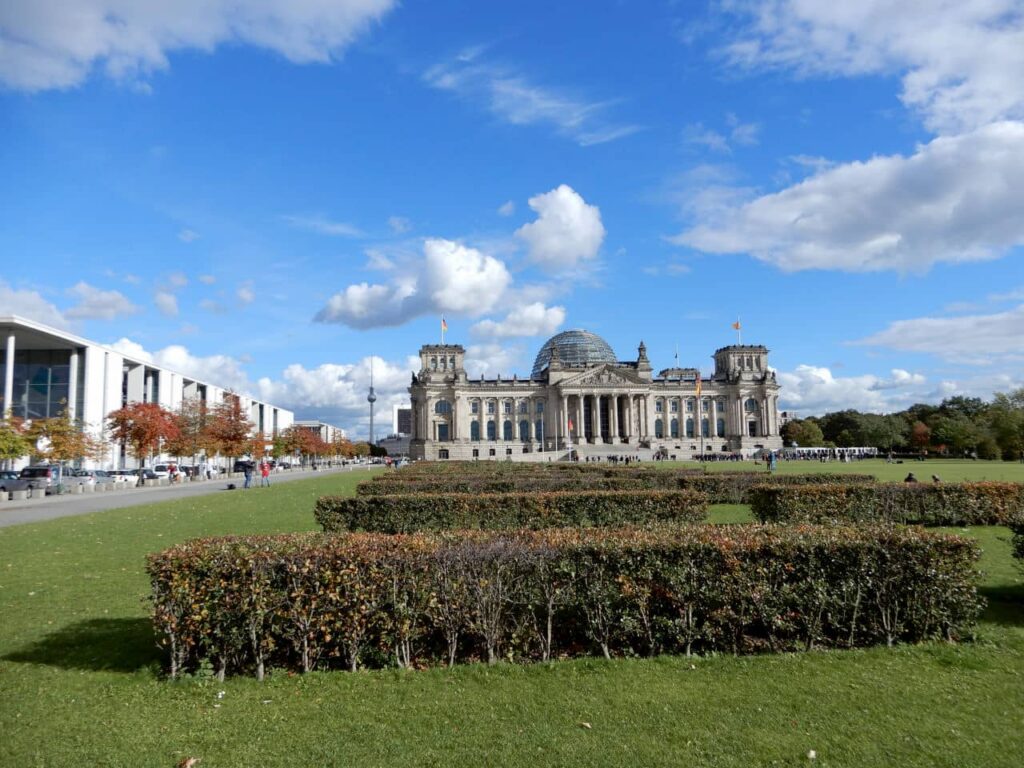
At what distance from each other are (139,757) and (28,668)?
132 inches

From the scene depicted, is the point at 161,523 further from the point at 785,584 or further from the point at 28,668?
the point at 785,584

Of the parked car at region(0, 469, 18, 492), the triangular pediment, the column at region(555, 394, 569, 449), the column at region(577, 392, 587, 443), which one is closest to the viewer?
the parked car at region(0, 469, 18, 492)

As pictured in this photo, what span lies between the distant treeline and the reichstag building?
13115mm

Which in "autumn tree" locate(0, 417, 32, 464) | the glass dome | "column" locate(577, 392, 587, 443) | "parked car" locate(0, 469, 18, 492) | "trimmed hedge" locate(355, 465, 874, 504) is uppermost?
the glass dome

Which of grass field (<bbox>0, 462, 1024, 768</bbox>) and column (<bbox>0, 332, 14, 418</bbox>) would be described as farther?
column (<bbox>0, 332, 14, 418</bbox>)

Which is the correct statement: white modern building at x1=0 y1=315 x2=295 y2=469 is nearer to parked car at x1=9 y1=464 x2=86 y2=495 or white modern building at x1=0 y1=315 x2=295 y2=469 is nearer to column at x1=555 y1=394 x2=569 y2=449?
parked car at x1=9 y1=464 x2=86 y2=495

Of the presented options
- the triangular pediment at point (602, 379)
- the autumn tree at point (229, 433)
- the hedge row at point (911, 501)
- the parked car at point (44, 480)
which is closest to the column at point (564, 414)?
the triangular pediment at point (602, 379)

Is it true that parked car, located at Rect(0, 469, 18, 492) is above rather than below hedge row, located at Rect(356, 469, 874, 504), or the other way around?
below

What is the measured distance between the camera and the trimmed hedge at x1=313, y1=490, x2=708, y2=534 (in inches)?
679

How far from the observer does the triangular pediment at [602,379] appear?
122312 mm

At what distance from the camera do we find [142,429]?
5028 centimetres

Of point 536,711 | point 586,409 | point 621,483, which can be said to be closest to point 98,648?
point 536,711

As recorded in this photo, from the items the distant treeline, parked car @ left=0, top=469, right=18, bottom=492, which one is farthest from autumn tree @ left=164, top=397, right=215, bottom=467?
the distant treeline

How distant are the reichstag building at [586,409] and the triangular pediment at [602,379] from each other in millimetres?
189
